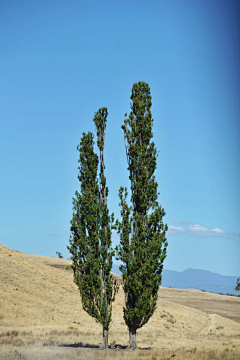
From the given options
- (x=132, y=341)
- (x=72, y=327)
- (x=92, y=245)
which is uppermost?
(x=92, y=245)

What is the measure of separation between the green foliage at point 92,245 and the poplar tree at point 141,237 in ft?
3.54

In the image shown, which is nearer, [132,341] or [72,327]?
[132,341]

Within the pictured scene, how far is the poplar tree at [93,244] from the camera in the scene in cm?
2298

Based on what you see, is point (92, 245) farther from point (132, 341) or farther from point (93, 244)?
point (132, 341)

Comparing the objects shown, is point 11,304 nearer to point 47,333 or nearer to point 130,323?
point 47,333

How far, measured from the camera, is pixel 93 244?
76.7 feet

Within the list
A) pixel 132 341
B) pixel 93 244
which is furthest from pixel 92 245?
pixel 132 341

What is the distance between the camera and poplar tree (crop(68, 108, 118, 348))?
22984 millimetres

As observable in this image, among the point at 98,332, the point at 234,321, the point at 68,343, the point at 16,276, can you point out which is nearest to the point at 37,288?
the point at 16,276

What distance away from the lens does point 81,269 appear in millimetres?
23562

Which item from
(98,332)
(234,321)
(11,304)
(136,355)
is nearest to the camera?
(136,355)

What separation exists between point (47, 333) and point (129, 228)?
40.1ft

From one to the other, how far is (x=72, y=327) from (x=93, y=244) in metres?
13.8

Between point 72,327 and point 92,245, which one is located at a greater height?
point 92,245
